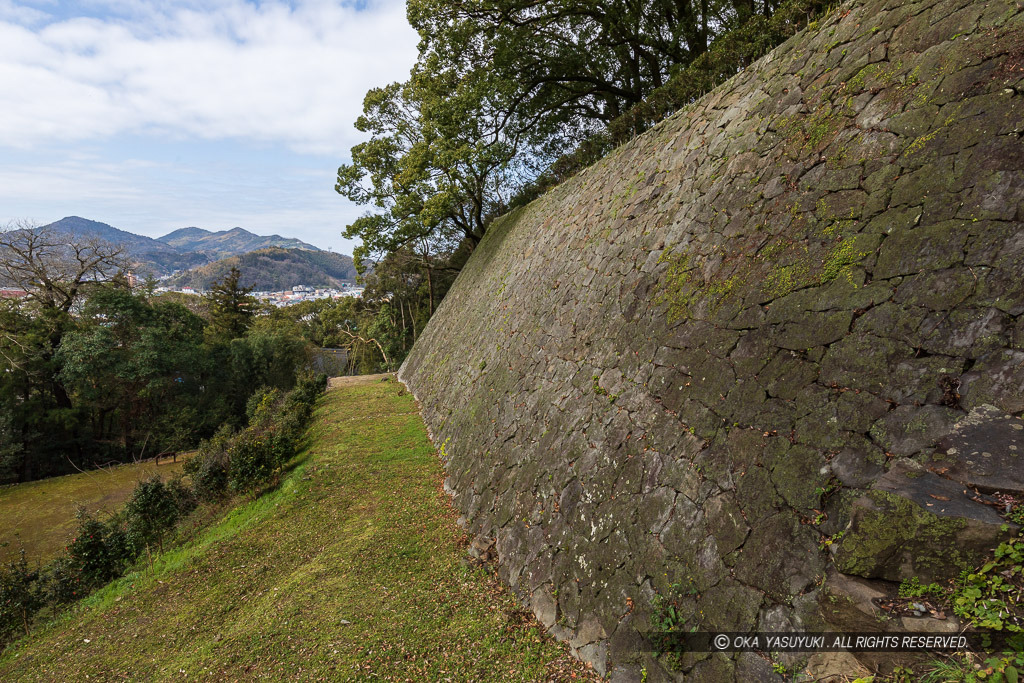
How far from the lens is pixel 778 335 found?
141 inches

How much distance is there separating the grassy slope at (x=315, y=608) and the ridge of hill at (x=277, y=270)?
129 meters

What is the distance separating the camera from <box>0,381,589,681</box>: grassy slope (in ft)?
13.4

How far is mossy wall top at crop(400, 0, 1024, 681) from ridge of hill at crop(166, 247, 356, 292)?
13267cm

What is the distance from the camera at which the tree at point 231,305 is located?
3622 centimetres

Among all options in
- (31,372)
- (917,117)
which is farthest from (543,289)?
(31,372)

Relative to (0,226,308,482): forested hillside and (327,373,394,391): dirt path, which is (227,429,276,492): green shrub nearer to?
(327,373,394,391): dirt path

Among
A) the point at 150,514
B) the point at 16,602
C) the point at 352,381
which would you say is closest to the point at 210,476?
the point at 150,514

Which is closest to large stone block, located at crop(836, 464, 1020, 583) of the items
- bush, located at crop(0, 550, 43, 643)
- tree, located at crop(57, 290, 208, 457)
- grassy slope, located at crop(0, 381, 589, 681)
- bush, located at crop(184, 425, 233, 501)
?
grassy slope, located at crop(0, 381, 589, 681)

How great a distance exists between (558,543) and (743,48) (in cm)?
744

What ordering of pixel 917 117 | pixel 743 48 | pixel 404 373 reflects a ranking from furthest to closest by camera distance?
pixel 404 373 < pixel 743 48 < pixel 917 117

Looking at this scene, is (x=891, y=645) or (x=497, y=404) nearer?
(x=891, y=645)

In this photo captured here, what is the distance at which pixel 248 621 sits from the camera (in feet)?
16.9

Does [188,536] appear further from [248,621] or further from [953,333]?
[953,333]

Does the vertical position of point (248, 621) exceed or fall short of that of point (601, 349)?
it falls short
